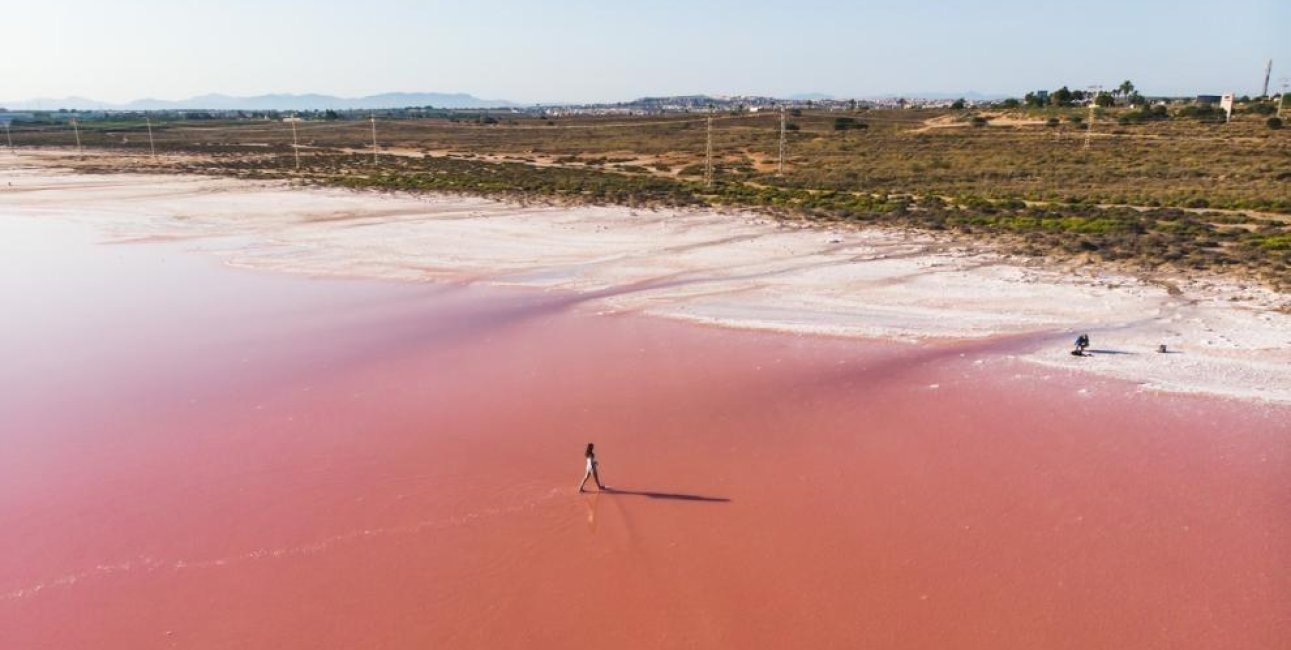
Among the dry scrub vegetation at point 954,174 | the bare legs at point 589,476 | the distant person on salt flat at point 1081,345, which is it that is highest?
the dry scrub vegetation at point 954,174

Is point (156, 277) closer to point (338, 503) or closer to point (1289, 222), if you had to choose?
point (338, 503)

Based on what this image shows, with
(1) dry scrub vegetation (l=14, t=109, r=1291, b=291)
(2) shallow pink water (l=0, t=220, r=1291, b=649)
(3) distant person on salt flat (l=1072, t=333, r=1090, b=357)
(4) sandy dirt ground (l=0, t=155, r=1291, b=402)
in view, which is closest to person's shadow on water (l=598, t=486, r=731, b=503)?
(2) shallow pink water (l=0, t=220, r=1291, b=649)

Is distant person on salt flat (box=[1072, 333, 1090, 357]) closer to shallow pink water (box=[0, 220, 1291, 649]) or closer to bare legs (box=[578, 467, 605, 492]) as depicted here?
shallow pink water (box=[0, 220, 1291, 649])

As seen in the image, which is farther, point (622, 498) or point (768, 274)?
point (768, 274)

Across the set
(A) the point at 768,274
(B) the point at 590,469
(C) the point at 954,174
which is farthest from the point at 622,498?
(C) the point at 954,174

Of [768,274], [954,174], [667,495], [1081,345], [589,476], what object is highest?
[954,174]

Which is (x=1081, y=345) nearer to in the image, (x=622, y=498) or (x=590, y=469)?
(x=622, y=498)

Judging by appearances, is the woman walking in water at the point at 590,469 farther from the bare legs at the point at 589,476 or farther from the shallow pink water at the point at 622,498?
the shallow pink water at the point at 622,498

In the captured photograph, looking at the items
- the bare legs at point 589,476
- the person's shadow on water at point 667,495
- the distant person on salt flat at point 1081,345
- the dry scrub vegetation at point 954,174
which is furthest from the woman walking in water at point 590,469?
the dry scrub vegetation at point 954,174
